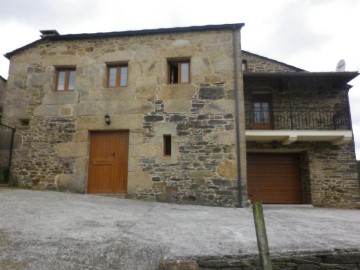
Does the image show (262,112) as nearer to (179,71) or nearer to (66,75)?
(179,71)

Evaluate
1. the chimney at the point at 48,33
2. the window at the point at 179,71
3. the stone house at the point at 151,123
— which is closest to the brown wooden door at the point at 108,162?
the stone house at the point at 151,123

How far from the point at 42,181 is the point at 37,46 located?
458 centimetres

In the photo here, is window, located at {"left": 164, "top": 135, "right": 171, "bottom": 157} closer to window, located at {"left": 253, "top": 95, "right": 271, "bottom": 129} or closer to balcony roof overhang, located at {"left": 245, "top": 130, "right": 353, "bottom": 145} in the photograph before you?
balcony roof overhang, located at {"left": 245, "top": 130, "right": 353, "bottom": 145}

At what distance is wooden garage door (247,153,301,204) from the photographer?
1004 centimetres

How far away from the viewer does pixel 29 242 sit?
3.59m

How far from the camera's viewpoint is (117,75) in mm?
8617

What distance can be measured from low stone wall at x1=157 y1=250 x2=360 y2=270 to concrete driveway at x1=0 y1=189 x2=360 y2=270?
0.10 m

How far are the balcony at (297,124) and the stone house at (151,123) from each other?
0.04 meters

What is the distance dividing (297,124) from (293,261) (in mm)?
7157

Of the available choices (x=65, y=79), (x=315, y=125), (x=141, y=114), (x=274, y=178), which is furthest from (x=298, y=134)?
(x=65, y=79)

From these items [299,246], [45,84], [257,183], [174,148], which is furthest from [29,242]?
[257,183]

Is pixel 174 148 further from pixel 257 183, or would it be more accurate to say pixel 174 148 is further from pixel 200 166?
pixel 257 183

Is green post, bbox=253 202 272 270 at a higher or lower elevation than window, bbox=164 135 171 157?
lower

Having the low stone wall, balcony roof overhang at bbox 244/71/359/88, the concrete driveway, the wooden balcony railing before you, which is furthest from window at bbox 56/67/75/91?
the low stone wall
